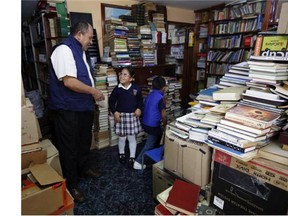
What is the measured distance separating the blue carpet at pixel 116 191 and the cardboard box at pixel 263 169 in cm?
91

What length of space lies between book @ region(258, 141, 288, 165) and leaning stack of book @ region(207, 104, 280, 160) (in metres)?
0.03

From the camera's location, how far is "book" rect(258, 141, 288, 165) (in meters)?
1.03

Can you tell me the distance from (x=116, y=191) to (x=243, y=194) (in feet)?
4.01

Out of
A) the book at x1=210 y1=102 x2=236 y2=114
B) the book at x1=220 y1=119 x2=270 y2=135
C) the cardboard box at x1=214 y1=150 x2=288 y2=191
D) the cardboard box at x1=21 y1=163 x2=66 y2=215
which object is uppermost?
the book at x1=210 y1=102 x2=236 y2=114

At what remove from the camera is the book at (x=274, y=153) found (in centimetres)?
103

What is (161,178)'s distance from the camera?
64.9 inches

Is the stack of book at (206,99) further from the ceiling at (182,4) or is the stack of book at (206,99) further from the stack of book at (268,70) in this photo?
the ceiling at (182,4)

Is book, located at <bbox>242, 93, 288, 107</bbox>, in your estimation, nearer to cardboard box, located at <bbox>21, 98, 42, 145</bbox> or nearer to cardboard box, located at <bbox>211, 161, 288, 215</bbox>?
cardboard box, located at <bbox>211, 161, 288, 215</bbox>

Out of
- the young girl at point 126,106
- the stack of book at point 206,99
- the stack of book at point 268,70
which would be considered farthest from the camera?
the young girl at point 126,106

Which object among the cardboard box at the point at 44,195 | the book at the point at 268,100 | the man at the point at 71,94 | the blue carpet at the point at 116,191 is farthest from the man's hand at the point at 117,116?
the book at the point at 268,100

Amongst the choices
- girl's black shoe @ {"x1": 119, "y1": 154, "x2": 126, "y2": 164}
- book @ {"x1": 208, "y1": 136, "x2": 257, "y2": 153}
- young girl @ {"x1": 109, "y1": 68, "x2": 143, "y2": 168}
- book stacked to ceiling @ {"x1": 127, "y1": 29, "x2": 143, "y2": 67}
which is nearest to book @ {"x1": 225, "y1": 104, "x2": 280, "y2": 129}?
book @ {"x1": 208, "y1": 136, "x2": 257, "y2": 153}

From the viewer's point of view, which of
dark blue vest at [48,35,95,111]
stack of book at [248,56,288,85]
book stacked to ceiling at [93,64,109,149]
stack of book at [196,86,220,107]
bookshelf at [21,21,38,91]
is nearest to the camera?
stack of book at [248,56,288,85]

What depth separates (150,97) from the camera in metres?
2.24

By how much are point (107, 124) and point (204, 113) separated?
1805mm
